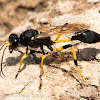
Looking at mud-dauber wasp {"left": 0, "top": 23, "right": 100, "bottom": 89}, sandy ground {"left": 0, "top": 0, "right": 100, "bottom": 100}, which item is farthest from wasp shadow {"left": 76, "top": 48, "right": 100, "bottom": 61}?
mud-dauber wasp {"left": 0, "top": 23, "right": 100, "bottom": 89}

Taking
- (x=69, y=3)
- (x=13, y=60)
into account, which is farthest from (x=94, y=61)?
(x=69, y=3)

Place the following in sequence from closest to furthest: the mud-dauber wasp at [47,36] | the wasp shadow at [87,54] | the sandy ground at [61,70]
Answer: the sandy ground at [61,70] → the mud-dauber wasp at [47,36] → the wasp shadow at [87,54]

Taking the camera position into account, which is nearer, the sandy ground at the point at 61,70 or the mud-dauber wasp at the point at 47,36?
the sandy ground at the point at 61,70

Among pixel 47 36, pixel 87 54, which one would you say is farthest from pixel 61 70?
pixel 47 36

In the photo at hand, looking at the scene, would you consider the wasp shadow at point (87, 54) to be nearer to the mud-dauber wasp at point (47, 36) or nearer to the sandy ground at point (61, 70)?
the sandy ground at point (61, 70)

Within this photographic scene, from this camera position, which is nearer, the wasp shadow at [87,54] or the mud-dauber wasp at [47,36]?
the mud-dauber wasp at [47,36]

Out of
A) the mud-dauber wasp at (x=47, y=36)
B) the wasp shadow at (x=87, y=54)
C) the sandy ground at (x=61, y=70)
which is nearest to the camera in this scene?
the sandy ground at (x=61, y=70)

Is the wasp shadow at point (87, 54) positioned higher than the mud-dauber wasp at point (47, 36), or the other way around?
the mud-dauber wasp at point (47, 36)

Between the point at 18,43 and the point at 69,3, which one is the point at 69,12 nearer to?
the point at 69,3

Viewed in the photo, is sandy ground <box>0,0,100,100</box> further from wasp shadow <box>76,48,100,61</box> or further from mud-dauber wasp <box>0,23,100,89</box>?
mud-dauber wasp <box>0,23,100,89</box>

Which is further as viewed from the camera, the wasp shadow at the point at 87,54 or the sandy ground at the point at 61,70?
the wasp shadow at the point at 87,54

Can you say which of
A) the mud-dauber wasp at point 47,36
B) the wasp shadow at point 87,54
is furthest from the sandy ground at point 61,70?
the mud-dauber wasp at point 47,36
